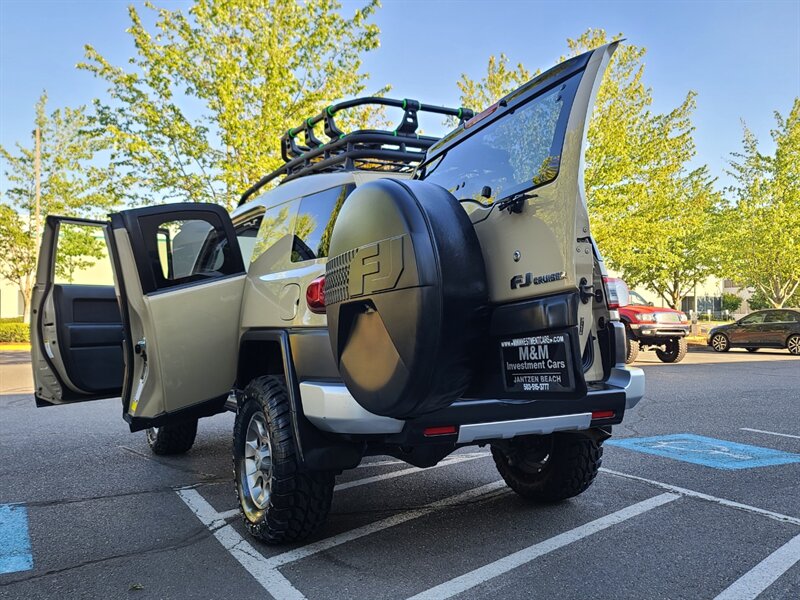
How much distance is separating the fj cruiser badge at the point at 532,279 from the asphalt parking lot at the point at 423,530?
137cm

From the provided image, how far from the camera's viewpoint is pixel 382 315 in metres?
2.59

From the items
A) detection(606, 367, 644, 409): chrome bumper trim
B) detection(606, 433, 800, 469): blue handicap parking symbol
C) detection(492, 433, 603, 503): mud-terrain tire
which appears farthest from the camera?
detection(606, 433, 800, 469): blue handicap parking symbol

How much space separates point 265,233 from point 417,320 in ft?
6.38

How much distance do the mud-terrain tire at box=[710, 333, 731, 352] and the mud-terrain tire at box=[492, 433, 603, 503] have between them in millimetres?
18611

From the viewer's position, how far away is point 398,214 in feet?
8.50

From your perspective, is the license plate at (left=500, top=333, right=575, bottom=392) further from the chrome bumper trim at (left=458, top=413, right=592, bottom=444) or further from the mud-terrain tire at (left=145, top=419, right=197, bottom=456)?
the mud-terrain tire at (left=145, top=419, right=197, bottom=456)

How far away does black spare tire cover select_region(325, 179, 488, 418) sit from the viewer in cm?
247

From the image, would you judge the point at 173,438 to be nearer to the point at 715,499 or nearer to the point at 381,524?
the point at 381,524

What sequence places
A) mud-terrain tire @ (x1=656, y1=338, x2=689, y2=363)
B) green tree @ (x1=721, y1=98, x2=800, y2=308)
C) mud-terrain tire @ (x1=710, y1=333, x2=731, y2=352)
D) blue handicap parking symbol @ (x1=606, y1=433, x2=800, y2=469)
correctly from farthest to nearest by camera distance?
green tree @ (x1=721, y1=98, x2=800, y2=308) → mud-terrain tire @ (x1=710, y1=333, x2=731, y2=352) → mud-terrain tire @ (x1=656, y1=338, x2=689, y2=363) → blue handicap parking symbol @ (x1=606, y1=433, x2=800, y2=469)

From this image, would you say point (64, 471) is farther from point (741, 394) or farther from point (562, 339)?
point (741, 394)

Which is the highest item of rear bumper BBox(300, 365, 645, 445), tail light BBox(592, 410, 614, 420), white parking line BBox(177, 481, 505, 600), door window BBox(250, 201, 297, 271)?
door window BBox(250, 201, 297, 271)

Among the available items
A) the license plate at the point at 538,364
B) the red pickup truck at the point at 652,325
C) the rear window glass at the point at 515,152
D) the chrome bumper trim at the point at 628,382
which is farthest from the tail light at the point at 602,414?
the red pickup truck at the point at 652,325

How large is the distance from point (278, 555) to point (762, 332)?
65.0 ft

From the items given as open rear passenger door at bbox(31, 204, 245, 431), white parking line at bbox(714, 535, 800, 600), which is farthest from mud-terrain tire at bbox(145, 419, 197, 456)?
white parking line at bbox(714, 535, 800, 600)
